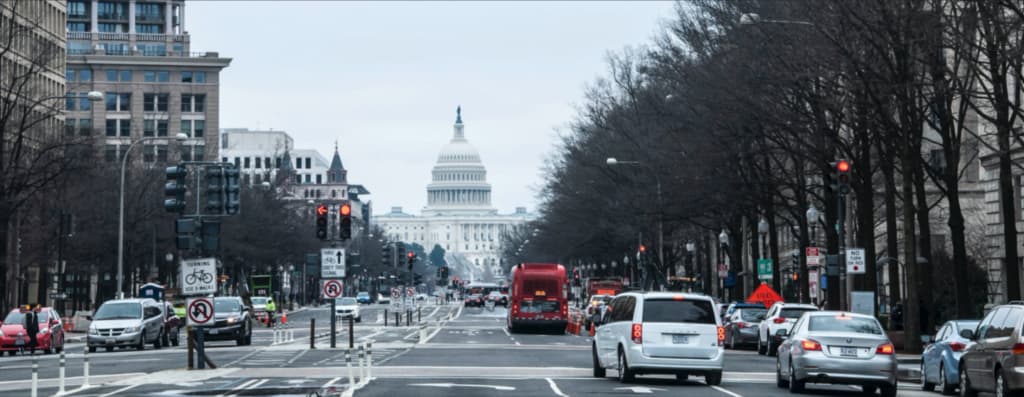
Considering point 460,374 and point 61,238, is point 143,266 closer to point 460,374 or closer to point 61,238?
point 61,238

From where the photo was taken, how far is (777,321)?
164 feet

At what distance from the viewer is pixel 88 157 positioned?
2731 inches

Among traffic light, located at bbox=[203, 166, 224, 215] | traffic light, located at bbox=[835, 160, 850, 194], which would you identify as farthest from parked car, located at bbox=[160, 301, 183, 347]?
traffic light, located at bbox=[835, 160, 850, 194]

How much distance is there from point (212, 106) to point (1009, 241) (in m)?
128

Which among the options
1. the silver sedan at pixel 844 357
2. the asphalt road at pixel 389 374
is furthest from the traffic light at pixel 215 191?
the silver sedan at pixel 844 357

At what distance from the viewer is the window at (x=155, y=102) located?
163500 mm

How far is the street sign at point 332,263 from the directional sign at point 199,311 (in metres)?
14.7

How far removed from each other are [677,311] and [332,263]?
2089 centimetres

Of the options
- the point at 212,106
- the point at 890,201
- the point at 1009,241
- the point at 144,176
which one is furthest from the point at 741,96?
the point at 212,106

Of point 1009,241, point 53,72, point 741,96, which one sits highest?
point 53,72

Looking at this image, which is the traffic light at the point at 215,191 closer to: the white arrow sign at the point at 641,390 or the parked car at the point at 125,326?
the white arrow sign at the point at 641,390

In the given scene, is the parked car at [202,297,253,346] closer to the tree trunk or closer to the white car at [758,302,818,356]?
the white car at [758,302,818,356]

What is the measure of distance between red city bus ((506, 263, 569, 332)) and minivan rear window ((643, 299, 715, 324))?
40326 millimetres

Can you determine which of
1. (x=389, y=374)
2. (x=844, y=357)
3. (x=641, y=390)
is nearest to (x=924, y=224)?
(x=844, y=357)
